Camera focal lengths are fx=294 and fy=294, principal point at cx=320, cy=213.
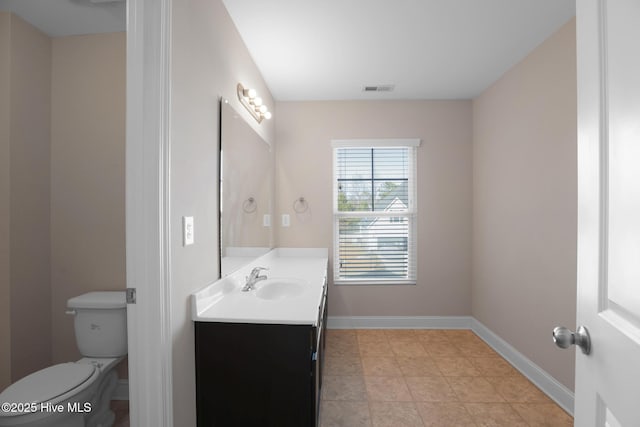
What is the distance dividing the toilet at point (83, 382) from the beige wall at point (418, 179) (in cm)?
170

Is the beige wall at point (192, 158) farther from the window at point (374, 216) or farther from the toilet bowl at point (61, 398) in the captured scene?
the window at point (374, 216)

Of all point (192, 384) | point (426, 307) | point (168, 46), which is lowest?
point (426, 307)

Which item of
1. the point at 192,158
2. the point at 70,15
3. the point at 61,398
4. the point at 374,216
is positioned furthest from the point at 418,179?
the point at 61,398

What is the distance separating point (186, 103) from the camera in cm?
129

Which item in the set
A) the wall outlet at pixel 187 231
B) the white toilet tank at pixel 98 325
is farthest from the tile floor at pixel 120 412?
the wall outlet at pixel 187 231

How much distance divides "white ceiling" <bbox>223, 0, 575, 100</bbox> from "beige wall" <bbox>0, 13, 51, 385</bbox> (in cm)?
135

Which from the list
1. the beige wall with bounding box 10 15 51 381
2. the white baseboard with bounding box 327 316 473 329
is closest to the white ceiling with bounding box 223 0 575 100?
the beige wall with bounding box 10 15 51 381

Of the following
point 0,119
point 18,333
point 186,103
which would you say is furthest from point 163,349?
point 0,119

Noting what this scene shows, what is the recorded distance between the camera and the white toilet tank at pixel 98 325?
1.84 meters

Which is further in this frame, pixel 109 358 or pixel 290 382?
pixel 109 358

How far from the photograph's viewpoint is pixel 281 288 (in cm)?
208

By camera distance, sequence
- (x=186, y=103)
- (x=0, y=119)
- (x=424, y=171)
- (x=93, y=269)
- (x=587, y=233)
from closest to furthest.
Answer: (x=587, y=233), (x=186, y=103), (x=0, y=119), (x=93, y=269), (x=424, y=171)

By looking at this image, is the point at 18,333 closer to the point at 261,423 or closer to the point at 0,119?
the point at 0,119

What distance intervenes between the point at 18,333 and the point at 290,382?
185 cm
